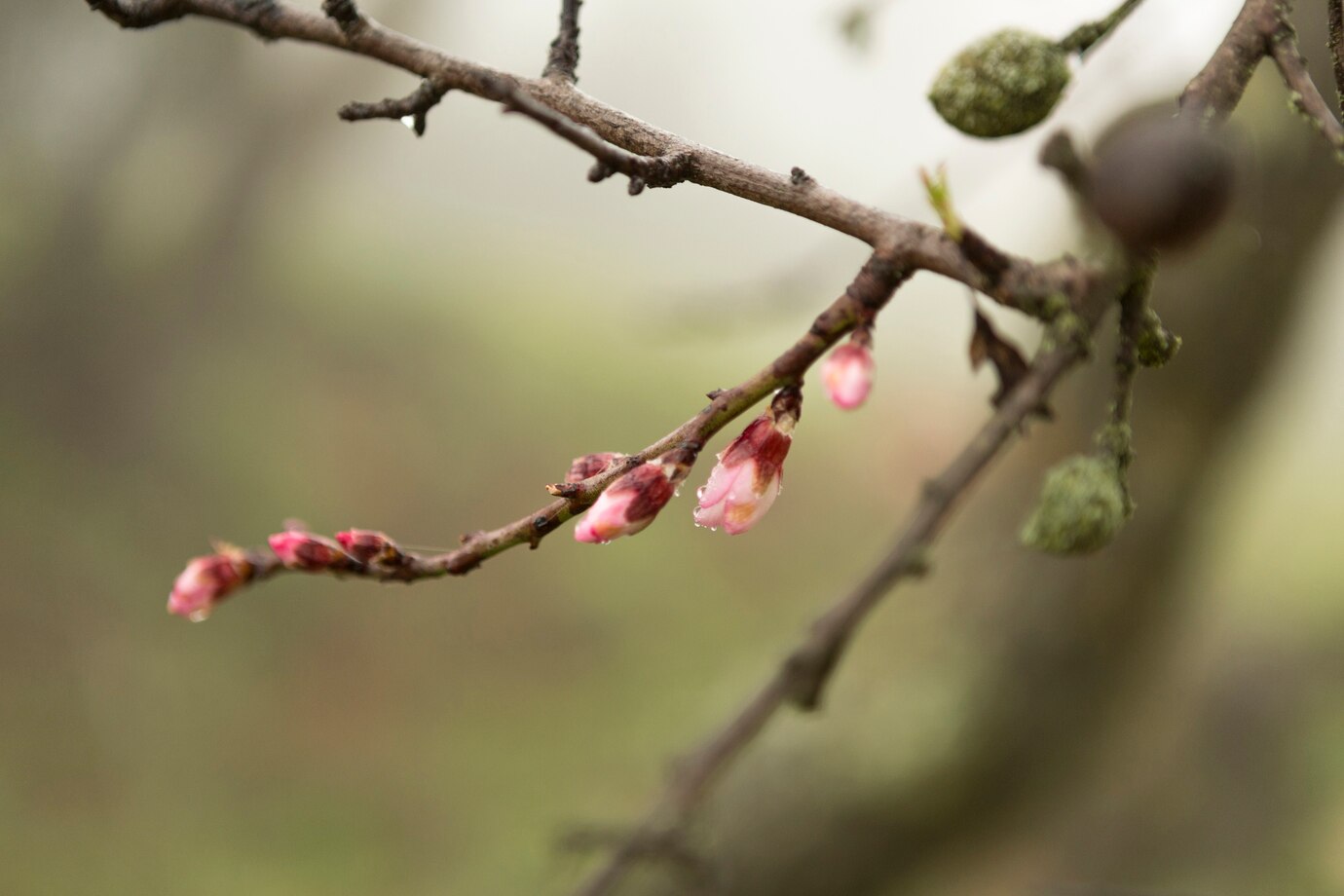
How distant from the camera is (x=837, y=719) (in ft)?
3.18

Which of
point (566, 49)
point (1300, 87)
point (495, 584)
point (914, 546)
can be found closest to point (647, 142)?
point (566, 49)

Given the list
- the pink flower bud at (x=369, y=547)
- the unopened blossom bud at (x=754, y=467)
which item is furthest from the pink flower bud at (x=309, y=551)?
the unopened blossom bud at (x=754, y=467)

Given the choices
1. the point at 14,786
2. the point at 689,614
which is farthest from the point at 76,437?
the point at 689,614

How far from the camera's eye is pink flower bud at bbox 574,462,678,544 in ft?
0.84

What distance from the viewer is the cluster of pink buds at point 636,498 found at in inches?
10.1

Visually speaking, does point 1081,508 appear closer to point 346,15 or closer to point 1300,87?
point 1300,87

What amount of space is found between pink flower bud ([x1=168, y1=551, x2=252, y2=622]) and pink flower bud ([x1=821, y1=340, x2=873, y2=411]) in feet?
0.73

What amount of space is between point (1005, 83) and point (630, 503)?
0.15 meters

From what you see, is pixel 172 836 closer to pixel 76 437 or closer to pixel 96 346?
pixel 76 437

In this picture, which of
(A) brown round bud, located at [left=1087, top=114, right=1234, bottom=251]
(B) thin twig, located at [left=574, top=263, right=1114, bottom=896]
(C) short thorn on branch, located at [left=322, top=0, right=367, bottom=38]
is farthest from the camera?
(B) thin twig, located at [left=574, top=263, right=1114, bottom=896]

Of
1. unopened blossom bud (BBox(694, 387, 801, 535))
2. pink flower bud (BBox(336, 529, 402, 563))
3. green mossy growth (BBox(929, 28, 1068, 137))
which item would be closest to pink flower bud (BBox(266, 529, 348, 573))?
pink flower bud (BBox(336, 529, 402, 563))

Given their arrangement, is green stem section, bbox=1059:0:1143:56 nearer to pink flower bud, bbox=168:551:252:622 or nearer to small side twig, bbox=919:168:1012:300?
small side twig, bbox=919:168:1012:300

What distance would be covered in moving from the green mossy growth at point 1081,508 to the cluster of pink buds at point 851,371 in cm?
5

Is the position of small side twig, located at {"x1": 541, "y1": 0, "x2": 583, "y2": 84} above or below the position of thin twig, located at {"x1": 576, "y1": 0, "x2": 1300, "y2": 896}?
above
